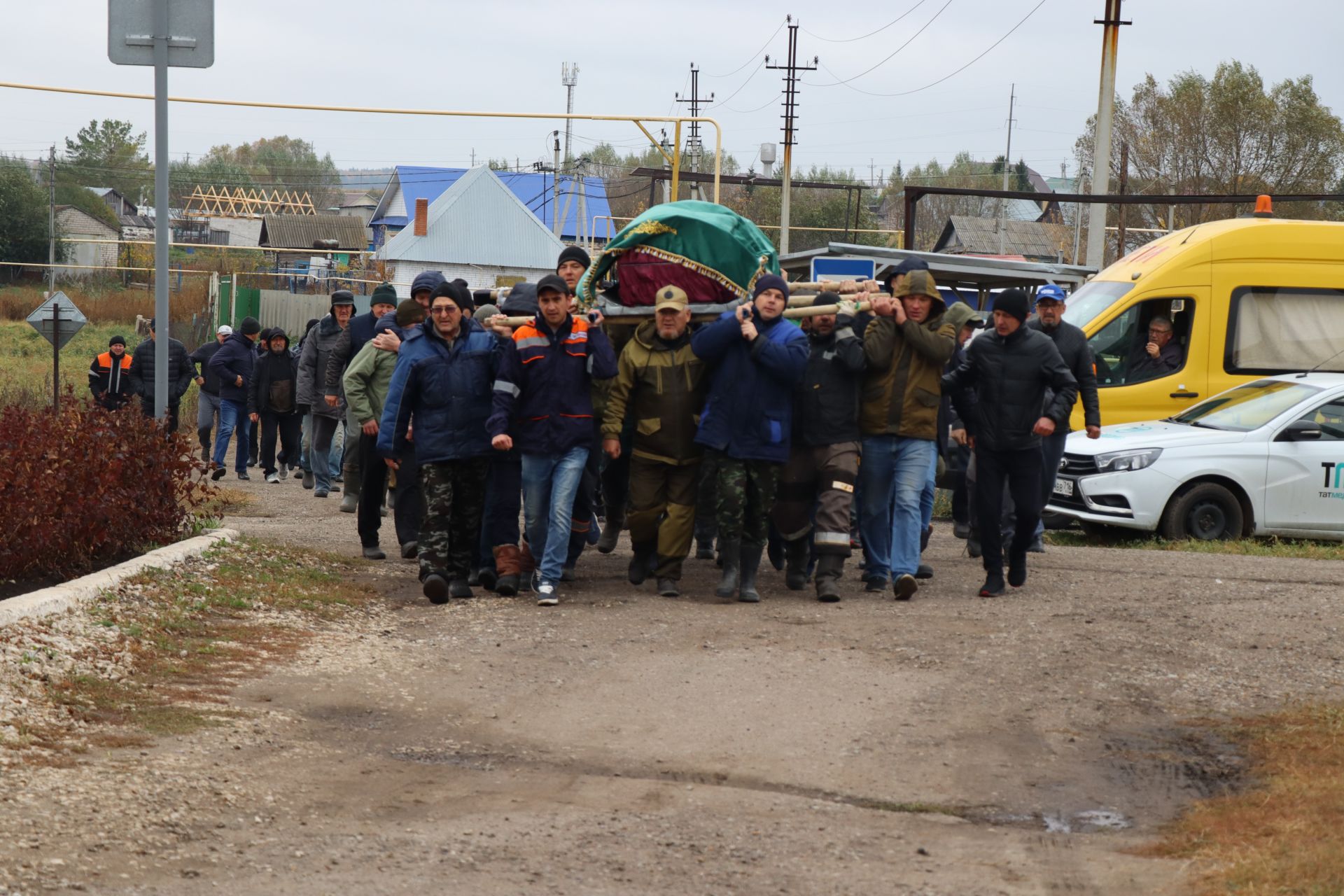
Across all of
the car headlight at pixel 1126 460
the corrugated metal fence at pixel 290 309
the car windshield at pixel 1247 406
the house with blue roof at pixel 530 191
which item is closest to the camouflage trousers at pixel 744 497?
the car headlight at pixel 1126 460

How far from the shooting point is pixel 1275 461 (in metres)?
12.8

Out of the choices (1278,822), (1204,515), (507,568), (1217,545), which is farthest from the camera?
(1204,515)

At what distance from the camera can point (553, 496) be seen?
29.5 feet

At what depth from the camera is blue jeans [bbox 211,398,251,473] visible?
60.1 ft

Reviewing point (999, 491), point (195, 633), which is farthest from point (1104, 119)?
point (195, 633)

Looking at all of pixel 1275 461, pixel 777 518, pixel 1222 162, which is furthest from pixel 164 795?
pixel 1222 162

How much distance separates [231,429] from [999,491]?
11515 mm

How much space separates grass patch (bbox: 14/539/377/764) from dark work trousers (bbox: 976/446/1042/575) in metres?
3.83

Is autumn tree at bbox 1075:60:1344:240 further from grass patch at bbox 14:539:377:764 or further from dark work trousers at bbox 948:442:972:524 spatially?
grass patch at bbox 14:539:377:764

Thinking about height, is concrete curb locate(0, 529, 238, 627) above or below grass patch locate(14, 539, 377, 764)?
above

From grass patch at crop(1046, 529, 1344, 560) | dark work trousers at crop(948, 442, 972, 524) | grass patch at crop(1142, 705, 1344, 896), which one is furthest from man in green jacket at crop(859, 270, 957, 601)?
grass patch at crop(1046, 529, 1344, 560)

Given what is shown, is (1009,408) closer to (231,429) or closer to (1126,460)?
(1126,460)

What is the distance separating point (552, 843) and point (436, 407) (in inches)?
184

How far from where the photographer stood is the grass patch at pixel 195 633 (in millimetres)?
5941
